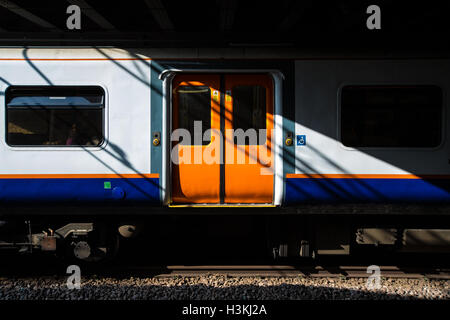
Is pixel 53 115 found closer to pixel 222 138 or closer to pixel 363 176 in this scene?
pixel 222 138

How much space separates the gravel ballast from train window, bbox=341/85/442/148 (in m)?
2.00

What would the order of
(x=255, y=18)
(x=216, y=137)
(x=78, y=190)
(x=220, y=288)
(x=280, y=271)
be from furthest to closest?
(x=255, y=18), (x=280, y=271), (x=216, y=137), (x=78, y=190), (x=220, y=288)

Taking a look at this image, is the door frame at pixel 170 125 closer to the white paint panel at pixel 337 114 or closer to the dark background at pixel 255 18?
the white paint panel at pixel 337 114

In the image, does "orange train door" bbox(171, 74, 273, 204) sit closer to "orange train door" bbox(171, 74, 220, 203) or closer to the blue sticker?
"orange train door" bbox(171, 74, 220, 203)

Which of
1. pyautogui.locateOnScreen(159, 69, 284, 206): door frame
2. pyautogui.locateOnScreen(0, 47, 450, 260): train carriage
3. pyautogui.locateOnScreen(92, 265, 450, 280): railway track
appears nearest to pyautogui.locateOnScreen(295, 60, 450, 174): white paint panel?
pyautogui.locateOnScreen(0, 47, 450, 260): train carriage

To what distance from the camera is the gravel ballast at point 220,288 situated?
435 centimetres

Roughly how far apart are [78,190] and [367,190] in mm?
4060

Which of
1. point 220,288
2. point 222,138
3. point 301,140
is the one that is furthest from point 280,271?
point 222,138

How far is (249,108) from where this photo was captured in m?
4.84

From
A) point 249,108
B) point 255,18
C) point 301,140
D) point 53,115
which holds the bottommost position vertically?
point 301,140

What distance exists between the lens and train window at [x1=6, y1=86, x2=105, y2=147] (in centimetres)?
473

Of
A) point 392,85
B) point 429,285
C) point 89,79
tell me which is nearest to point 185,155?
point 89,79

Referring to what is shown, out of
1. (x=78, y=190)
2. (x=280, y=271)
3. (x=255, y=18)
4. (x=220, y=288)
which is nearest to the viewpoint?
(x=220, y=288)

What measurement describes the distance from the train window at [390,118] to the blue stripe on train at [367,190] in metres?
0.52
